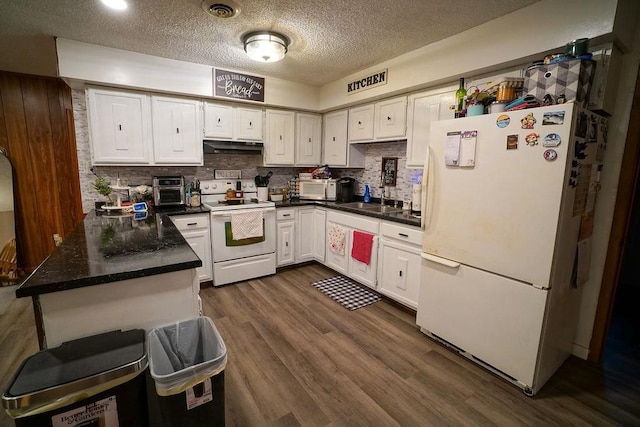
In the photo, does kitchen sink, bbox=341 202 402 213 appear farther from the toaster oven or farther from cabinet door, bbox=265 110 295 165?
the toaster oven

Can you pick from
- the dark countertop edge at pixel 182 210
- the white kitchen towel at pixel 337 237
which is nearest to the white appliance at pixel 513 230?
the white kitchen towel at pixel 337 237

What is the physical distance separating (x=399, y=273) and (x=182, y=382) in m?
2.14

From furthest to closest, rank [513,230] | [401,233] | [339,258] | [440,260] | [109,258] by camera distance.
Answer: [339,258], [401,233], [440,260], [513,230], [109,258]

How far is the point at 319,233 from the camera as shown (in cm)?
387

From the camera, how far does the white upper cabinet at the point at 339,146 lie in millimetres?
3820

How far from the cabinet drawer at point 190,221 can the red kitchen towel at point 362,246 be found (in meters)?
1.67

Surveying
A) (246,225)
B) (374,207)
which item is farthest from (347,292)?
(246,225)

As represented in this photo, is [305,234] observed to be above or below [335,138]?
below

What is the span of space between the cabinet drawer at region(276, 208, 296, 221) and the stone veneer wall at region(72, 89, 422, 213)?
684mm

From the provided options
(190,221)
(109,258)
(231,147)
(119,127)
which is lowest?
(190,221)

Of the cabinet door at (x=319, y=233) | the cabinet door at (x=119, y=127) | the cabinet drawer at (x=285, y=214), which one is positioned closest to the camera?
the cabinet door at (x=119, y=127)

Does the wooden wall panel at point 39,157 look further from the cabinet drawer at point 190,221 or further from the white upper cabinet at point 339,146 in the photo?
the white upper cabinet at point 339,146

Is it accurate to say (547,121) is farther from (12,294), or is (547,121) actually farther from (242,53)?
(12,294)

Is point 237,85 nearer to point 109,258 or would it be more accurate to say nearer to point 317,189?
point 317,189
